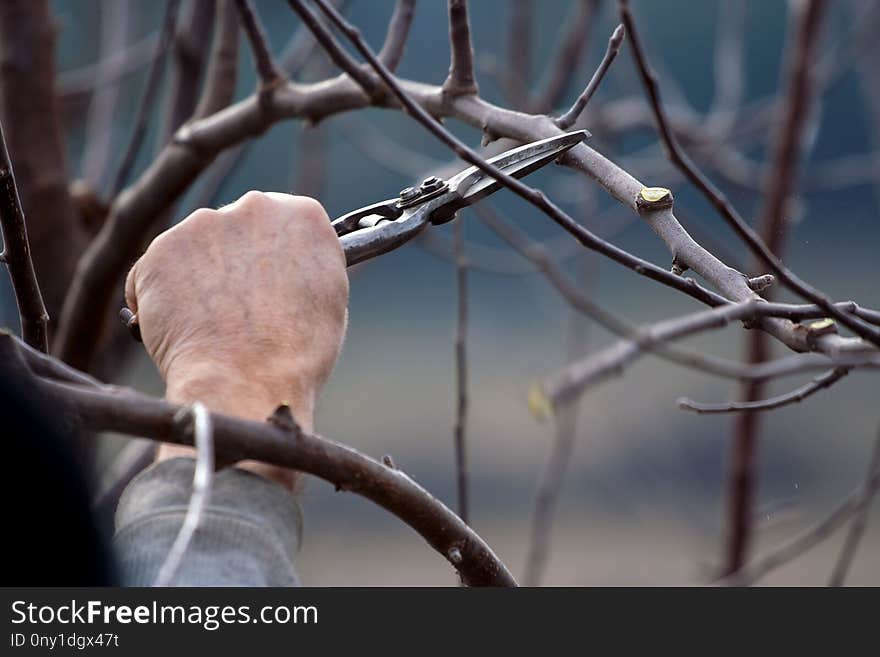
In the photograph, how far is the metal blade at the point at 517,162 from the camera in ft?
3.00

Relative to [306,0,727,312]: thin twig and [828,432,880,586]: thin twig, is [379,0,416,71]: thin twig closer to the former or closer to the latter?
[306,0,727,312]: thin twig

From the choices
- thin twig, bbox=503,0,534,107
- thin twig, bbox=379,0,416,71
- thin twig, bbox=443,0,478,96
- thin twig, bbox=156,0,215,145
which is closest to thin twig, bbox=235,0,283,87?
thin twig, bbox=379,0,416,71

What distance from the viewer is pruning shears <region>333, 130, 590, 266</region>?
3.04 feet

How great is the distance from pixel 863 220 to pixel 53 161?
1894mm

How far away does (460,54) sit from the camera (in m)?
1.01

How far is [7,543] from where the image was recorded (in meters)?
0.62

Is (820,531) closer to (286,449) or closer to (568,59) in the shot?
(568,59)

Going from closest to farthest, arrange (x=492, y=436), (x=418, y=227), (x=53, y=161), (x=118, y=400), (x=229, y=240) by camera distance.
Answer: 1. (x=118, y=400)
2. (x=229, y=240)
3. (x=418, y=227)
4. (x=53, y=161)
5. (x=492, y=436)

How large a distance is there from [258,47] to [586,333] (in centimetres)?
136

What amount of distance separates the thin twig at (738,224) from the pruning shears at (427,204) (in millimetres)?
84

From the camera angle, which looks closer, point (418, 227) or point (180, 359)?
point (180, 359)
